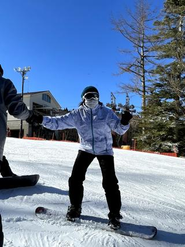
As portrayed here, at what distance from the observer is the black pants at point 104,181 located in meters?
2.57

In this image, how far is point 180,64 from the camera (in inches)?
595

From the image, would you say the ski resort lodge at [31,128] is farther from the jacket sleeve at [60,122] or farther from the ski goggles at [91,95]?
the ski goggles at [91,95]

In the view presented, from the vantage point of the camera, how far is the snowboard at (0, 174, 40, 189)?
143 inches

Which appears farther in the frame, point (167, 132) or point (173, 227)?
point (167, 132)

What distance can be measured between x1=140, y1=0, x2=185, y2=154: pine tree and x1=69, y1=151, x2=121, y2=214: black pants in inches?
496

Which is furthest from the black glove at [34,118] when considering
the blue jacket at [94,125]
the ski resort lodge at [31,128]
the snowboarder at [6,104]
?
the ski resort lodge at [31,128]

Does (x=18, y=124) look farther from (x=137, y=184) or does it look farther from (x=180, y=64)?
(x=137, y=184)

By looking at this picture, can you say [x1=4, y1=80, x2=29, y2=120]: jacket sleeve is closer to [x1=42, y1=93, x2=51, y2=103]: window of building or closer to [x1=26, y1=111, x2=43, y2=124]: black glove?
[x1=26, y1=111, x2=43, y2=124]: black glove

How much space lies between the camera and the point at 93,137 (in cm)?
266

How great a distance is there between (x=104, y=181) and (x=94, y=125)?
65 centimetres

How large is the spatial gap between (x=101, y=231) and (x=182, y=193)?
8.50 ft

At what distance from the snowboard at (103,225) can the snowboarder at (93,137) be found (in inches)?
4.8

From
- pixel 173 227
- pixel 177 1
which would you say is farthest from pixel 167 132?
pixel 173 227

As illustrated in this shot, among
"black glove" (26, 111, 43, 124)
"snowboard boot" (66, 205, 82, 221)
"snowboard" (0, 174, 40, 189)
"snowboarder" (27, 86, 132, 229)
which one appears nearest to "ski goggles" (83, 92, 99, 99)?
"snowboarder" (27, 86, 132, 229)
